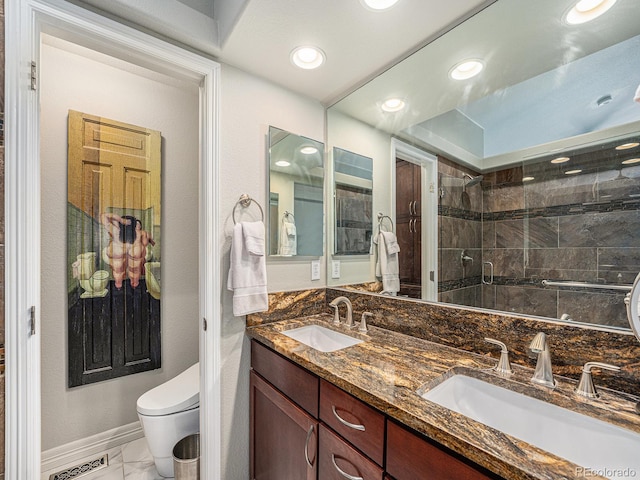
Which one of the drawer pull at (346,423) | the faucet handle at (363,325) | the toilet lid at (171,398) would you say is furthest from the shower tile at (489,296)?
the toilet lid at (171,398)

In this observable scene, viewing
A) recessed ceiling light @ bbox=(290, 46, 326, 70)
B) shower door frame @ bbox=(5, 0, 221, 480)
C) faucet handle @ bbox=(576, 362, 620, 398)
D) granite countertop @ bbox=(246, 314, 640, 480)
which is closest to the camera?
granite countertop @ bbox=(246, 314, 640, 480)

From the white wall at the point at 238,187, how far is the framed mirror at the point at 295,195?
0.06 m

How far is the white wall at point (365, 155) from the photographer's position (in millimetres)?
1644

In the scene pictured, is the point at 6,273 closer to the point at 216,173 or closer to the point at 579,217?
the point at 216,173

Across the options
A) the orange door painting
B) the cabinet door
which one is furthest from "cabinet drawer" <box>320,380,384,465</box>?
the orange door painting

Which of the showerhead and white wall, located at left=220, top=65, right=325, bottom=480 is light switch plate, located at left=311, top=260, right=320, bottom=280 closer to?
white wall, located at left=220, top=65, right=325, bottom=480

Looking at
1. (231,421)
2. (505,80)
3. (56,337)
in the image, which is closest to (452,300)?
(505,80)

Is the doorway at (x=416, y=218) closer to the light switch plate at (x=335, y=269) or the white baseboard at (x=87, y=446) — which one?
the light switch plate at (x=335, y=269)

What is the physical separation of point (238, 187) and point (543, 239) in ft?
4.43

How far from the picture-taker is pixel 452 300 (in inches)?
50.1

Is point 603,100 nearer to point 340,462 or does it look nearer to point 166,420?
point 340,462

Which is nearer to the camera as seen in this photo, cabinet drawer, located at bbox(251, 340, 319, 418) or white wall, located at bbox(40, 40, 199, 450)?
cabinet drawer, located at bbox(251, 340, 319, 418)

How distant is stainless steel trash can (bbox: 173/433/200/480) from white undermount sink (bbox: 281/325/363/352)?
2.67ft

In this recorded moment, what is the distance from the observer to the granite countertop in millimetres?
590
